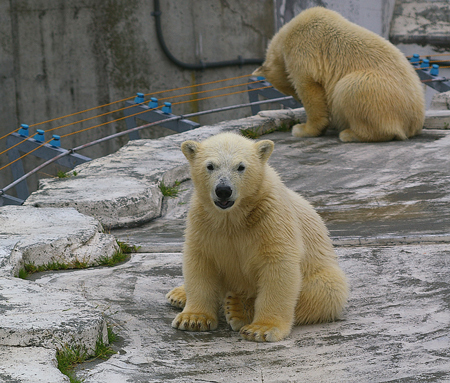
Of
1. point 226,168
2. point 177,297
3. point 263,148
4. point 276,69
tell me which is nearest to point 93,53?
point 276,69

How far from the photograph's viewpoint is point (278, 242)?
2762mm

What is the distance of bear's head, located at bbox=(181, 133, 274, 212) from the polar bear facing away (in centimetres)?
393

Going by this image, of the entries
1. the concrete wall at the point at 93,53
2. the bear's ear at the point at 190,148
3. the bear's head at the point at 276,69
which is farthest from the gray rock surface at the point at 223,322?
the concrete wall at the point at 93,53

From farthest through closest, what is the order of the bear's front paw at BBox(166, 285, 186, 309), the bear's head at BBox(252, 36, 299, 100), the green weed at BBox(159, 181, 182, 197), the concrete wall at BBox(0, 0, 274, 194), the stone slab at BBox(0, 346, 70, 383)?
the concrete wall at BBox(0, 0, 274, 194) < the bear's head at BBox(252, 36, 299, 100) < the green weed at BBox(159, 181, 182, 197) < the bear's front paw at BBox(166, 285, 186, 309) < the stone slab at BBox(0, 346, 70, 383)

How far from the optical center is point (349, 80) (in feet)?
21.5

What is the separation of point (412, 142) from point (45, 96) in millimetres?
6576

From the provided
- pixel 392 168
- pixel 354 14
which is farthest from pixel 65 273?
pixel 354 14

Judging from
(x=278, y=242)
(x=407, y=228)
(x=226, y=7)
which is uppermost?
(x=226, y=7)

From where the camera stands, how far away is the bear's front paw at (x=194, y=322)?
9.14ft

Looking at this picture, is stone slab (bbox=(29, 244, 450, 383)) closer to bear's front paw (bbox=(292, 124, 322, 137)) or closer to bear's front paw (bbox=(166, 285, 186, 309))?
bear's front paw (bbox=(166, 285, 186, 309))

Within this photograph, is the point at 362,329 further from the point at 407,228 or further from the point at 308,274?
the point at 407,228

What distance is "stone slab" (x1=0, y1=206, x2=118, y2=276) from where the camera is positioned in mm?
3473

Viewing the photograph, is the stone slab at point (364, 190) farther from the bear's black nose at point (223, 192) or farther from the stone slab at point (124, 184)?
the bear's black nose at point (223, 192)

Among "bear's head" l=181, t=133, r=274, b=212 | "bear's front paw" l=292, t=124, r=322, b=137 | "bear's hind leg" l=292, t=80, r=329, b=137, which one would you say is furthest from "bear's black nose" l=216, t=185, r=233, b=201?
"bear's front paw" l=292, t=124, r=322, b=137
